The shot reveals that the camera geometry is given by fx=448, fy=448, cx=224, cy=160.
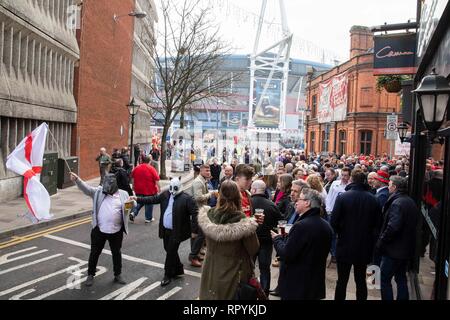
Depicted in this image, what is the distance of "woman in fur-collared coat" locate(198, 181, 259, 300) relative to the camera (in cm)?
446

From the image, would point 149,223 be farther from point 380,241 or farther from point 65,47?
point 65,47

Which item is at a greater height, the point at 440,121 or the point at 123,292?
the point at 440,121

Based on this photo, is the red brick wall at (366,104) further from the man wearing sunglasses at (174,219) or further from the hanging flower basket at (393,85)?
the man wearing sunglasses at (174,219)

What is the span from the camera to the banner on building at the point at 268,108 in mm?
109438

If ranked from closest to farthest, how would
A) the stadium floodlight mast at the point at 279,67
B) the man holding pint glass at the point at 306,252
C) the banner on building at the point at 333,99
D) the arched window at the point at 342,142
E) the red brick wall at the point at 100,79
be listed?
the man holding pint glass at the point at 306,252 < the red brick wall at the point at 100,79 < the banner on building at the point at 333,99 < the arched window at the point at 342,142 < the stadium floodlight mast at the point at 279,67

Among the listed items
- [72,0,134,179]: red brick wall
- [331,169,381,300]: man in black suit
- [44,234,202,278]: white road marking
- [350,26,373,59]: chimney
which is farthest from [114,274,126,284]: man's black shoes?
[350,26,373,59]: chimney

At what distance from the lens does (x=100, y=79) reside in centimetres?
2520

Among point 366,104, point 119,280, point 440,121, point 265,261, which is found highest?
point 366,104

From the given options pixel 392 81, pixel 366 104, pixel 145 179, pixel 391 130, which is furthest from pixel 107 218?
pixel 366 104

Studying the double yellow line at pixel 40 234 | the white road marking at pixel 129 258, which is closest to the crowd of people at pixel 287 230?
the white road marking at pixel 129 258

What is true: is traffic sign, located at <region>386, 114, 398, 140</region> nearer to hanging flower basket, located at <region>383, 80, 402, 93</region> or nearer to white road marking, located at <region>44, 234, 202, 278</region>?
hanging flower basket, located at <region>383, 80, 402, 93</region>

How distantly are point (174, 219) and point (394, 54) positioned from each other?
6.70 m

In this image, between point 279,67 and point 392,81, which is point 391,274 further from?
point 279,67

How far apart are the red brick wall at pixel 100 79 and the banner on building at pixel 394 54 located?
15631mm
